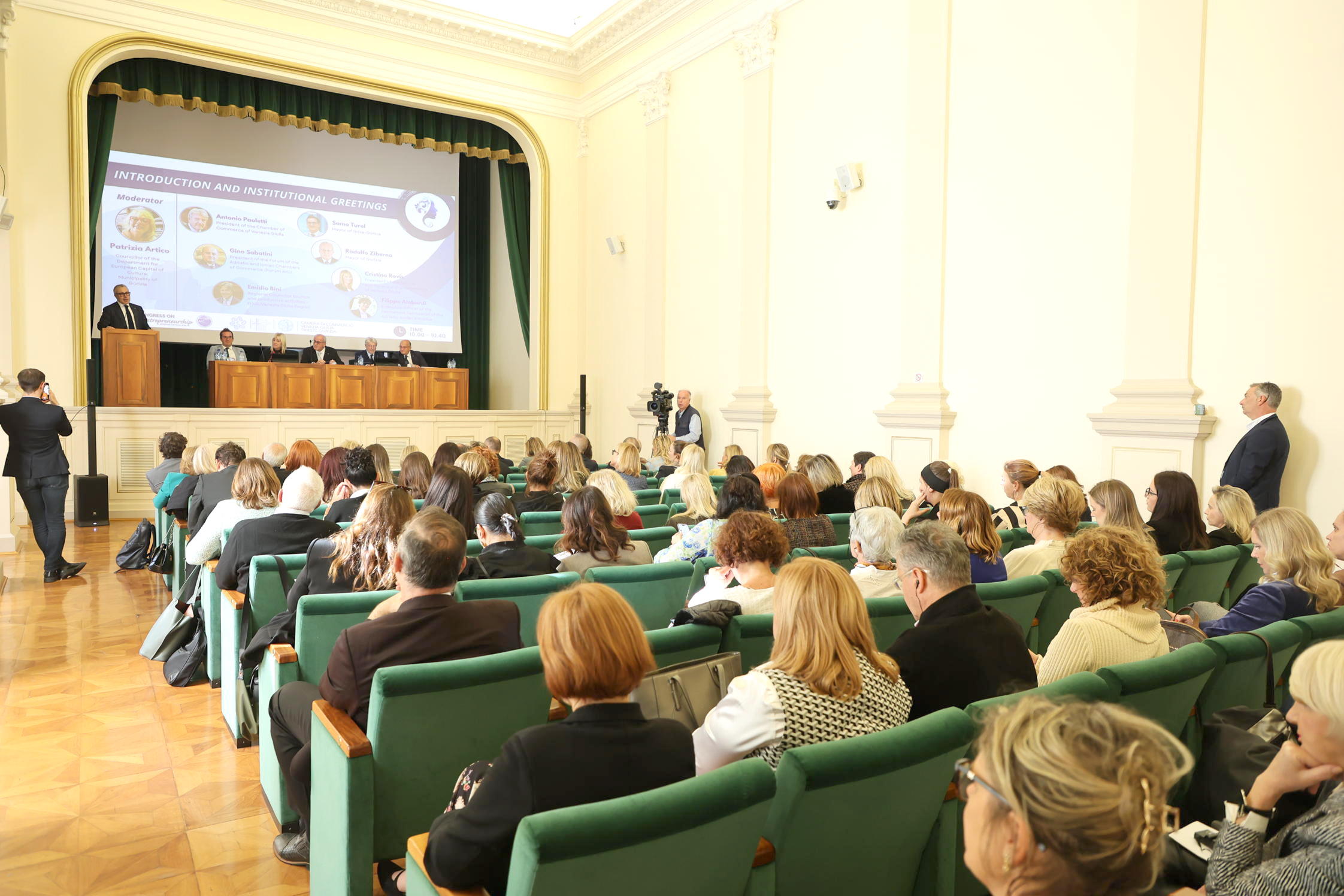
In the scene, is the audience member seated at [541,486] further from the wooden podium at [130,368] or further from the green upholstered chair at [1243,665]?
the wooden podium at [130,368]

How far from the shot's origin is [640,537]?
159 inches

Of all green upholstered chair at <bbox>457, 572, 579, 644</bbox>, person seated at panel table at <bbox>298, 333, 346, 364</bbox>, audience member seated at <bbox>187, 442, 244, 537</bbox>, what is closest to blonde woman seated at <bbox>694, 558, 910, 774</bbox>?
green upholstered chair at <bbox>457, 572, 579, 644</bbox>

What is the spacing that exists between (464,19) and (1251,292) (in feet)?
29.2

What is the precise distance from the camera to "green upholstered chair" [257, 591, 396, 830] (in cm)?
255

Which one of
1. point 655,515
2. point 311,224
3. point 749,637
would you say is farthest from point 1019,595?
point 311,224

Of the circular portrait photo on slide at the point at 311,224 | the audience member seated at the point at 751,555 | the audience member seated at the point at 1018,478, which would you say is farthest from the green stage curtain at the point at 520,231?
the audience member seated at the point at 751,555

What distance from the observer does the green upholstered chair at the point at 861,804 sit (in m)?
1.44

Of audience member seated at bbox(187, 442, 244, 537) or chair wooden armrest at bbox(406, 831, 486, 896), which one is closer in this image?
chair wooden armrest at bbox(406, 831, 486, 896)

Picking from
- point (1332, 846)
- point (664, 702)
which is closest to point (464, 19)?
point (664, 702)

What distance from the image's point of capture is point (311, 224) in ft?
36.2

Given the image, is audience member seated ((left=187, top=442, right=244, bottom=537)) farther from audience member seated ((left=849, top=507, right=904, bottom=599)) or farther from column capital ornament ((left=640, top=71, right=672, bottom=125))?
column capital ornament ((left=640, top=71, right=672, bottom=125))

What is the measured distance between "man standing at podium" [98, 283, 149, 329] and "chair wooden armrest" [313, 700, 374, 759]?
890 cm

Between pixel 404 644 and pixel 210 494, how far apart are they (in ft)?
10.2

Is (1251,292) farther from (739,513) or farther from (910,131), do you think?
(739,513)
